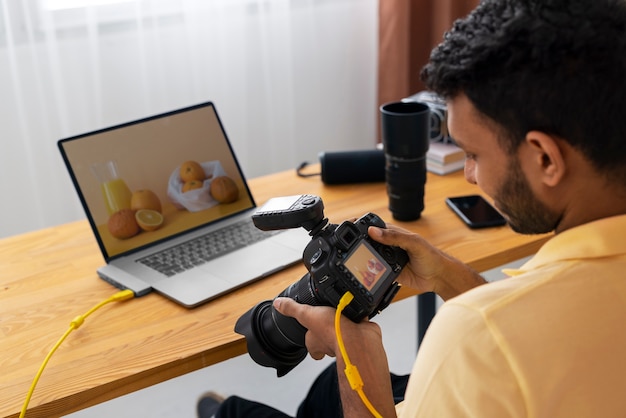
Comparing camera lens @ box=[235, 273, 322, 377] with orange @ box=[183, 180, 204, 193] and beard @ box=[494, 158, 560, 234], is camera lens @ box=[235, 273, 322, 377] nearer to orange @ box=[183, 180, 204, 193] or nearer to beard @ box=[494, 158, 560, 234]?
beard @ box=[494, 158, 560, 234]

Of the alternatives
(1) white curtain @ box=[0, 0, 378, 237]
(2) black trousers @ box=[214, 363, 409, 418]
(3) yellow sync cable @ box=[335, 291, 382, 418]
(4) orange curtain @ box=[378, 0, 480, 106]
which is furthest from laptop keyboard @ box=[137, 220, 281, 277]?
(4) orange curtain @ box=[378, 0, 480, 106]

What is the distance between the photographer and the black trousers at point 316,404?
1.28 meters

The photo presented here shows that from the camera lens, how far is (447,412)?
2.61 feet

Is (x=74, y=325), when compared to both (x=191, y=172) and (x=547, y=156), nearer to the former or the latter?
(x=191, y=172)

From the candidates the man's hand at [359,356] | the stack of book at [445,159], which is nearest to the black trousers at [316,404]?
the man's hand at [359,356]

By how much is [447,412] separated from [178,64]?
1.83m

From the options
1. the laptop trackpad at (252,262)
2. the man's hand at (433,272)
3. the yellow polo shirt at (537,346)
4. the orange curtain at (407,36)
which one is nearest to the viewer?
the yellow polo shirt at (537,346)

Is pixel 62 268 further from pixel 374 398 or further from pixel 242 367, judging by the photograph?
pixel 242 367

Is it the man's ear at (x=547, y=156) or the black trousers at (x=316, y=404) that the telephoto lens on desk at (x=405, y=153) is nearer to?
the black trousers at (x=316, y=404)

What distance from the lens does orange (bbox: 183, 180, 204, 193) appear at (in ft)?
4.82

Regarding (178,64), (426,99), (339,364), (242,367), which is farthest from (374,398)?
(178,64)

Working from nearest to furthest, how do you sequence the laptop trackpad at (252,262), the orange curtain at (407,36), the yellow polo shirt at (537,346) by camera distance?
1. the yellow polo shirt at (537,346)
2. the laptop trackpad at (252,262)
3. the orange curtain at (407,36)

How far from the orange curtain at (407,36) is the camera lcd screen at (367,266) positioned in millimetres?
1728

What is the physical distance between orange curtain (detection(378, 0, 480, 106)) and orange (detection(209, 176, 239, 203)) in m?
1.30
